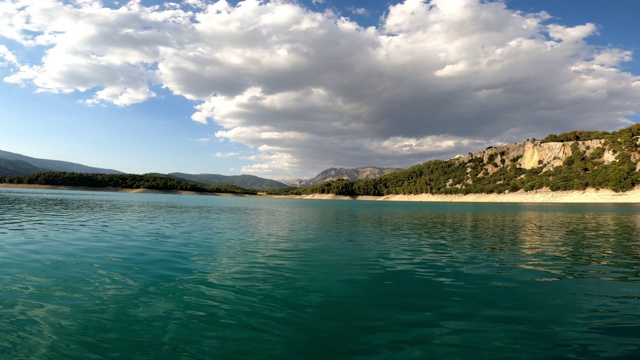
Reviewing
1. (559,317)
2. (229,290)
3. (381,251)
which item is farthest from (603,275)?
(229,290)

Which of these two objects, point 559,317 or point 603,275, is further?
point 603,275

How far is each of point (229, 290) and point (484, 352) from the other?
34.4ft

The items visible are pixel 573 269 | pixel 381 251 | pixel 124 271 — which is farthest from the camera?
pixel 381 251

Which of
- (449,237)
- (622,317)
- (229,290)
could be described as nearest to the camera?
(622,317)

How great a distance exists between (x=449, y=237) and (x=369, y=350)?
3062 centimetres

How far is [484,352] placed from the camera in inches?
387

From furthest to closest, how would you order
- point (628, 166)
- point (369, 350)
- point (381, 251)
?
point (628, 166)
point (381, 251)
point (369, 350)

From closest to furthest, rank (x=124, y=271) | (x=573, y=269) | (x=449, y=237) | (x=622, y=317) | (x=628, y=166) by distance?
(x=622, y=317) → (x=124, y=271) → (x=573, y=269) → (x=449, y=237) → (x=628, y=166)

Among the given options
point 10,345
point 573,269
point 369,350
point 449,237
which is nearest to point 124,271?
point 10,345

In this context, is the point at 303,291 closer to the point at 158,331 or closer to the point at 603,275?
the point at 158,331

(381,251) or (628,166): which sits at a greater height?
(628,166)

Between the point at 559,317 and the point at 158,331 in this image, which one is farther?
the point at 559,317

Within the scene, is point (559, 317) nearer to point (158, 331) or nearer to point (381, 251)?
point (158, 331)

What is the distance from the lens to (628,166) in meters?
192
